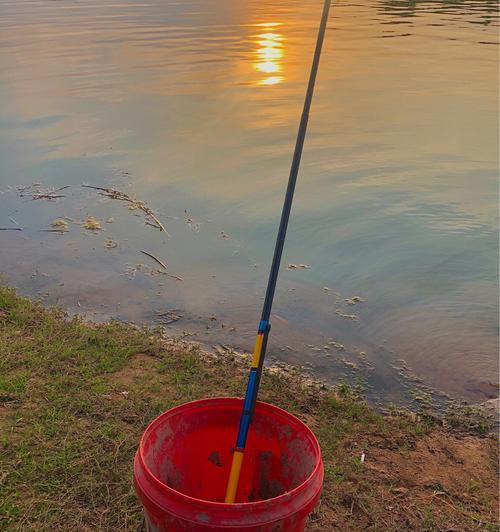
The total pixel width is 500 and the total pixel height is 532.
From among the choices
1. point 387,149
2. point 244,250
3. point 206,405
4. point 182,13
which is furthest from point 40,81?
point 182,13

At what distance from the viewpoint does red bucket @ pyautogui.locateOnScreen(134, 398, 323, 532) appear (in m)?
1.63

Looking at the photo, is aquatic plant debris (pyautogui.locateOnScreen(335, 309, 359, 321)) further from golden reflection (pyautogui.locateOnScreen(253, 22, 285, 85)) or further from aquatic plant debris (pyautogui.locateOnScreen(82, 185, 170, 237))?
golden reflection (pyautogui.locateOnScreen(253, 22, 285, 85))

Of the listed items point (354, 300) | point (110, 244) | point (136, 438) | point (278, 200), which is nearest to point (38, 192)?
point (110, 244)

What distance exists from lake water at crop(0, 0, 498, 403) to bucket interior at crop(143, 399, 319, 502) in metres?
1.27

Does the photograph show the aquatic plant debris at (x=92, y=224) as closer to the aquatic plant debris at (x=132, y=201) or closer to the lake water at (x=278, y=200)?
the lake water at (x=278, y=200)

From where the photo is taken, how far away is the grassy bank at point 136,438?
7.89 feet

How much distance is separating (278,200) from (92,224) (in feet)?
5.52

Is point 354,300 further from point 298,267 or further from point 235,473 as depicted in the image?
point 235,473

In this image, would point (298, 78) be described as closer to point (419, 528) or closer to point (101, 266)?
point (101, 266)

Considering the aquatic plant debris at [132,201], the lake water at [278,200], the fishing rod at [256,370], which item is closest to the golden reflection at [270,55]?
the lake water at [278,200]

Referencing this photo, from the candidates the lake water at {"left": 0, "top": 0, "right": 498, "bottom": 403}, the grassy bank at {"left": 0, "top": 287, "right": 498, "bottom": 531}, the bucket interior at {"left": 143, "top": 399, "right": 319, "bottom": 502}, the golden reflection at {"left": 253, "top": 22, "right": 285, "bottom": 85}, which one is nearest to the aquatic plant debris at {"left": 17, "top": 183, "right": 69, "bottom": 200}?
the lake water at {"left": 0, "top": 0, "right": 498, "bottom": 403}

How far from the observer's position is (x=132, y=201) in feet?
18.5

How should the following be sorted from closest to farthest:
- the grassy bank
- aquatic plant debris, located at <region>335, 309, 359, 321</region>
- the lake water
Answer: the grassy bank → the lake water → aquatic plant debris, located at <region>335, 309, 359, 321</region>

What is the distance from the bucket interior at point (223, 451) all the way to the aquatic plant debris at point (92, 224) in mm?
3363
